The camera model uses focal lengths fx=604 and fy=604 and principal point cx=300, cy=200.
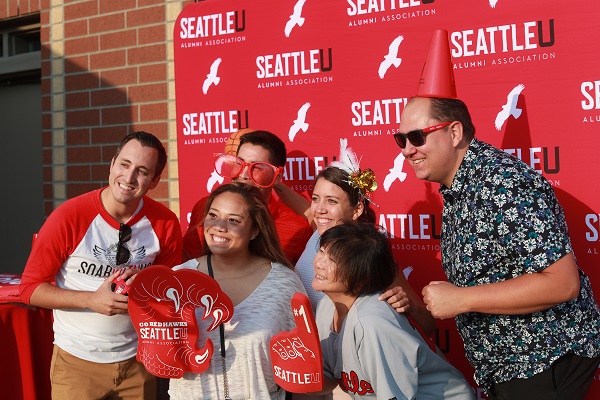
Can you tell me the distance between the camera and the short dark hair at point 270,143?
3051 millimetres

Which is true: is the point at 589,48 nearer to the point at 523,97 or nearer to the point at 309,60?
the point at 523,97

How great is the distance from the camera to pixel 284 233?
3.04 meters

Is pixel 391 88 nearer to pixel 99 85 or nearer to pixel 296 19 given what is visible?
pixel 296 19

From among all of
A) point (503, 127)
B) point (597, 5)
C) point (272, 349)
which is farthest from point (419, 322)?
point (597, 5)

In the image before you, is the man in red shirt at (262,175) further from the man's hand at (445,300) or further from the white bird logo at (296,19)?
the man's hand at (445,300)

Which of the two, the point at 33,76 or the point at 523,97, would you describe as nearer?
the point at 523,97

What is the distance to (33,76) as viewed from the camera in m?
5.27

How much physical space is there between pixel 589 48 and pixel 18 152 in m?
4.68

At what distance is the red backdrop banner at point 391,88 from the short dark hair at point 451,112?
0.80 metres

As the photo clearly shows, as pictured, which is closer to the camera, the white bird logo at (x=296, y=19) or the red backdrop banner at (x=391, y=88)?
the red backdrop banner at (x=391, y=88)

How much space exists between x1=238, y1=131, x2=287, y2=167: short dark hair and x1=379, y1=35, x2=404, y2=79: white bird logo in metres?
0.66

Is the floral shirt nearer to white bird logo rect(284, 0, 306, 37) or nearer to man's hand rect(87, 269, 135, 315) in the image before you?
man's hand rect(87, 269, 135, 315)

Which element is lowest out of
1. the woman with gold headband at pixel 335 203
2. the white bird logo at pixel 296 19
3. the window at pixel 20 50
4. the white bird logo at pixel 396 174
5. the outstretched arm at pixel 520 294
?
the outstretched arm at pixel 520 294

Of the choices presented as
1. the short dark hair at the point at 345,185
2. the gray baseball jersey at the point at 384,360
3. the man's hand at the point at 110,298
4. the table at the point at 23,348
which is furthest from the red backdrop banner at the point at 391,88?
the man's hand at the point at 110,298
